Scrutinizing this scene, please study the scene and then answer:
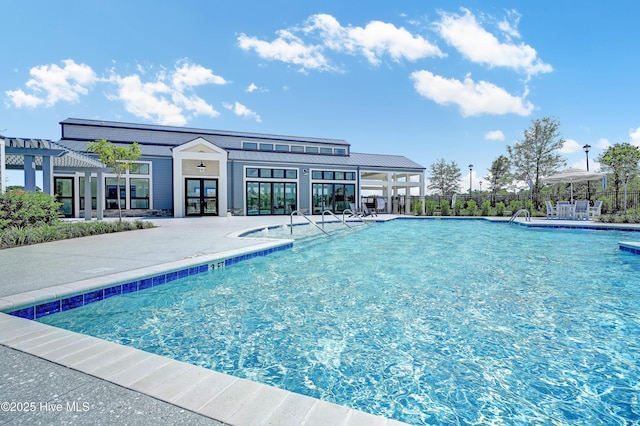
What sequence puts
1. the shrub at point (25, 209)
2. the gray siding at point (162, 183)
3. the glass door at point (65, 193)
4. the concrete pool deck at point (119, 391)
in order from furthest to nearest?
1. the gray siding at point (162, 183)
2. the glass door at point (65, 193)
3. the shrub at point (25, 209)
4. the concrete pool deck at point (119, 391)

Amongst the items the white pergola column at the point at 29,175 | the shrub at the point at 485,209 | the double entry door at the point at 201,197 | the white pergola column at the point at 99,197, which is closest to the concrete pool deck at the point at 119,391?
the white pergola column at the point at 29,175

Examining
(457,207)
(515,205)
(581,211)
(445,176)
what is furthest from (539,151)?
(445,176)

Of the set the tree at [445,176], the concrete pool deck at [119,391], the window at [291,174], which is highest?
the tree at [445,176]

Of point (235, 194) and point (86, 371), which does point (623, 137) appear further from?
point (86, 371)

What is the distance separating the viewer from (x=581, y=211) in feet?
56.7

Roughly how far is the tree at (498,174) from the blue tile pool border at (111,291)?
114 feet

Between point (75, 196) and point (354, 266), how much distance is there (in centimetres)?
1804

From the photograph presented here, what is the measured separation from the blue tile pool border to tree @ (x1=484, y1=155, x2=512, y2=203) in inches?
1368

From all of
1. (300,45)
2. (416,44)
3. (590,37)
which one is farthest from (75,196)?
(590,37)

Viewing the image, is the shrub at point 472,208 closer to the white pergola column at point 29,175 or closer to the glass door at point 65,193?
the white pergola column at point 29,175

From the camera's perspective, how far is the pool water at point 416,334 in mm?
2275

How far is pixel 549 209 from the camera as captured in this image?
18.3 meters

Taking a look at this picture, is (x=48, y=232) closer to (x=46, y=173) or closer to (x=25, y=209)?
(x=25, y=209)

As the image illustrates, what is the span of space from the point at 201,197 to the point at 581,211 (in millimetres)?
21280
